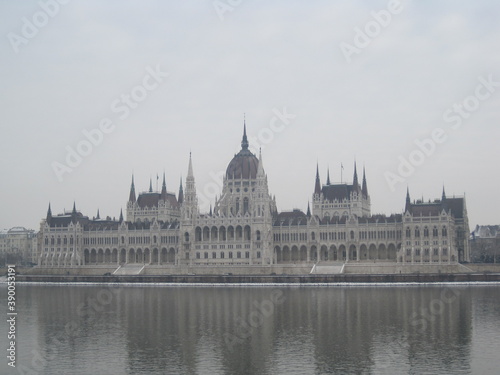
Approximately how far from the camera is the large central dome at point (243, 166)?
15312cm

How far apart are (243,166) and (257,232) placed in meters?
21.3

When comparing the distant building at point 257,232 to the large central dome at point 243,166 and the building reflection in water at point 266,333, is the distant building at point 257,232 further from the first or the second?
the building reflection in water at point 266,333

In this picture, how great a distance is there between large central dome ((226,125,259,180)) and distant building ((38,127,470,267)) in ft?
0.66

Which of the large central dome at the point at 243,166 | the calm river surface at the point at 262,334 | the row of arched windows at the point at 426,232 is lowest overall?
the calm river surface at the point at 262,334

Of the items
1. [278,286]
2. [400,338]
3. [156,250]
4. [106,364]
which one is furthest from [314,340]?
[156,250]

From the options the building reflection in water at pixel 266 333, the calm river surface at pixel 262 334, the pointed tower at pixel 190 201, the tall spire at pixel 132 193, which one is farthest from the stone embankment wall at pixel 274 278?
the tall spire at pixel 132 193

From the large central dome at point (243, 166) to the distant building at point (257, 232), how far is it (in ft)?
0.66

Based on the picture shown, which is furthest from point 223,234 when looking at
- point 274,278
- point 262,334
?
point 262,334

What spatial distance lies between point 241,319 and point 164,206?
10264 cm

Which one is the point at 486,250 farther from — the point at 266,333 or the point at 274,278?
the point at 266,333

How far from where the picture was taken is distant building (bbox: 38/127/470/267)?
421ft

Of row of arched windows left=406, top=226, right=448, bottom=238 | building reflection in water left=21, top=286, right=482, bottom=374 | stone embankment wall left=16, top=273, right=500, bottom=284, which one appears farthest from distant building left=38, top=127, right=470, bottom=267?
building reflection in water left=21, top=286, right=482, bottom=374

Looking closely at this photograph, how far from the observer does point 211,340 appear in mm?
54062

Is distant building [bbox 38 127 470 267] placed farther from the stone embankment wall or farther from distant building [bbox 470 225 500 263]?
the stone embankment wall
